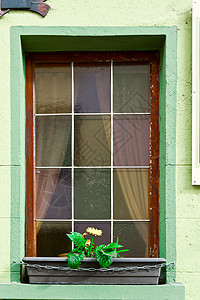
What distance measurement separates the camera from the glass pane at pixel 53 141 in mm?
4527

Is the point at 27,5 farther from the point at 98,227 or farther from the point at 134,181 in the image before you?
the point at 98,227

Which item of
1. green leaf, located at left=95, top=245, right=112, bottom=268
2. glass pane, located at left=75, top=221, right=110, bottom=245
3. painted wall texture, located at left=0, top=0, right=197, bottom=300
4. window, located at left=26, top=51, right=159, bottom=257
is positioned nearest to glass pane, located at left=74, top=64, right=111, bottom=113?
window, located at left=26, top=51, right=159, bottom=257

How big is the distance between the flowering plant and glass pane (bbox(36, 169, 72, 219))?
315mm

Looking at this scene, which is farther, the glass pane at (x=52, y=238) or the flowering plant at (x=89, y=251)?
the glass pane at (x=52, y=238)

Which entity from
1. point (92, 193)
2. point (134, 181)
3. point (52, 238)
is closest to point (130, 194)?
point (134, 181)

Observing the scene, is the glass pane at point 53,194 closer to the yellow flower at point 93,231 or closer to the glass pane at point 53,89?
the yellow flower at point 93,231

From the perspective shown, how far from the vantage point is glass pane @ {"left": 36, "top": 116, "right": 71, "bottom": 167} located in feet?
14.9

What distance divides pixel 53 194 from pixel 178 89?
132 centimetres

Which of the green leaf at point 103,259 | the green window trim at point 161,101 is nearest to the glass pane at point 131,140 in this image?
the green window trim at point 161,101

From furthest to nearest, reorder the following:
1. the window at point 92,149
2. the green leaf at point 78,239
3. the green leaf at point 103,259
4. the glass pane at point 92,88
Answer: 1. the glass pane at point 92,88
2. the window at point 92,149
3. the green leaf at point 78,239
4. the green leaf at point 103,259

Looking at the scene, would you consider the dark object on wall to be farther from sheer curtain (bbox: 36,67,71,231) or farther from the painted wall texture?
sheer curtain (bbox: 36,67,71,231)

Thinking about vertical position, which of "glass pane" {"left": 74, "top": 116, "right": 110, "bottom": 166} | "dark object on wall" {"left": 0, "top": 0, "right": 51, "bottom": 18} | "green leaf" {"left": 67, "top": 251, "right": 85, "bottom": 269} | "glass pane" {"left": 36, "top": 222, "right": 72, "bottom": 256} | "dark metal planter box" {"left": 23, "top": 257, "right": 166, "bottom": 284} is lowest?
"dark metal planter box" {"left": 23, "top": 257, "right": 166, "bottom": 284}

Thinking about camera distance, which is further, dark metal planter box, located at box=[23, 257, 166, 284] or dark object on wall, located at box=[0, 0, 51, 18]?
dark object on wall, located at box=[0, 0, 51, 18]

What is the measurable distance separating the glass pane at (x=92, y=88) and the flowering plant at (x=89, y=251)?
40.0 inches
